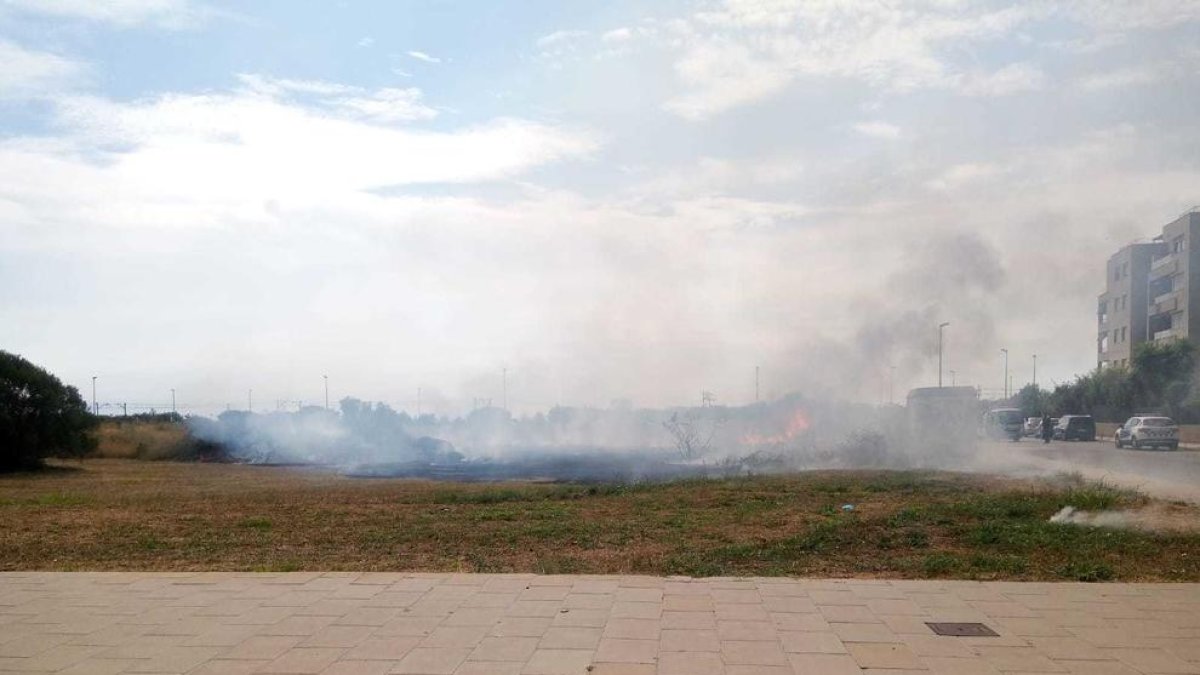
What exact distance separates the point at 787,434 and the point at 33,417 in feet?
88.3

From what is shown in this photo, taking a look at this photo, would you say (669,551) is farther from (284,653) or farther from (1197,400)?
(1197,400)

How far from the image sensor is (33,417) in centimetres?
2970

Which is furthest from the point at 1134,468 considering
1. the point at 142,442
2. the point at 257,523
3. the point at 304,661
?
the point at 142,442

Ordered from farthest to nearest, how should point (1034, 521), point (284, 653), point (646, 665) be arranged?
point (1034, 521), point (284, 653), point (646, 665)

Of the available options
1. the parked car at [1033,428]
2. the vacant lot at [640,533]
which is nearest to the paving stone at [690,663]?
the vacant lot at [640,533]

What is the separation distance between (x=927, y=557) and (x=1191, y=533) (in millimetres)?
3376

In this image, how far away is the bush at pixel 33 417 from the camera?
2922 cm

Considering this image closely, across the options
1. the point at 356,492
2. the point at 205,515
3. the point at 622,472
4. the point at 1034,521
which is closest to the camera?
the point at 1034,521


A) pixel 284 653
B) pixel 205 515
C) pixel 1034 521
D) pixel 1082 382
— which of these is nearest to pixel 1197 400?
pixel 1082 382

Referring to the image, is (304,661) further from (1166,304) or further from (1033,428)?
(1166,304)

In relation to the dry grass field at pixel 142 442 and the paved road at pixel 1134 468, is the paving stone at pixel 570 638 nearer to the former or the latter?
the paved road at pixel 1134 468

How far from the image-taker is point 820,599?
6.97 m

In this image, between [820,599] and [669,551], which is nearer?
[820,599]

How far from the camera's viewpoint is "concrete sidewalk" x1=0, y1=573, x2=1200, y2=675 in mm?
5461
